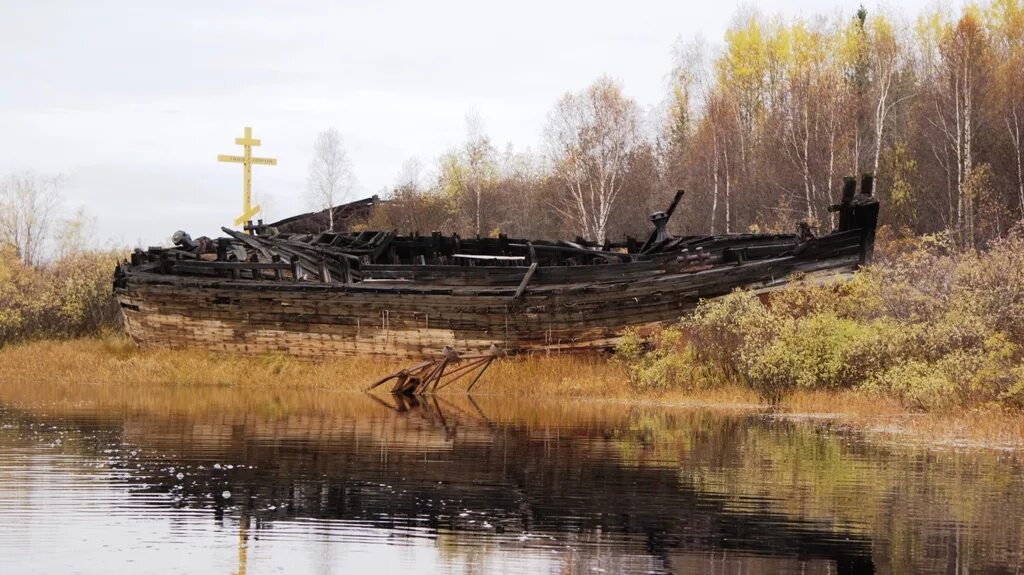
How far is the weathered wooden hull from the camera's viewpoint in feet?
106

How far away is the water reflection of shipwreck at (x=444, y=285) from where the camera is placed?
32719 mm

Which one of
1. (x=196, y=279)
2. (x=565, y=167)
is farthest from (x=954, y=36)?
(x=196, y=279)

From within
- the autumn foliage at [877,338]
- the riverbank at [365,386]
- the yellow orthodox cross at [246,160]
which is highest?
the yellow orthodox cross at [246,160]

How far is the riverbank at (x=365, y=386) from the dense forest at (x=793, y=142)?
17907 millimetres

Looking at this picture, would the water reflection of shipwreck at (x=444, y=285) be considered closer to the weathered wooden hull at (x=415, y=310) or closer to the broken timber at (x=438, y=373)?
the weathered wooden hull at (x=415, y=310)

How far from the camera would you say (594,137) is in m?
63.5

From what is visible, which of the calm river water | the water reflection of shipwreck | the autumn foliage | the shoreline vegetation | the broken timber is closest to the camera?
the calm river water

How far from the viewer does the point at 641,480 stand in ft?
53.0

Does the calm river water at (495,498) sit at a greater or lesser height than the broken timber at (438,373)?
lesser

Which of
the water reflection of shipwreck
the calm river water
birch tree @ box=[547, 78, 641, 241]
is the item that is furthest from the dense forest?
the calm river water

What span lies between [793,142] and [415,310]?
29.9 metres

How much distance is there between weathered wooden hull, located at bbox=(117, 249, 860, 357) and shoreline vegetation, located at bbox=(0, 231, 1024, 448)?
1.83ft

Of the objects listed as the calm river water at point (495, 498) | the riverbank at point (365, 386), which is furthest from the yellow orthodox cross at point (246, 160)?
the calm river water at point (495, 498)

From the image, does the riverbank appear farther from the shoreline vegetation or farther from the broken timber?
the broken timber
